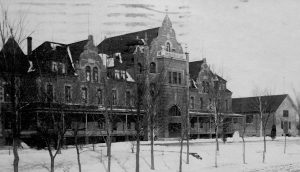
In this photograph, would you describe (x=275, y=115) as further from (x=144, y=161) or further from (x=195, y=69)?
(x=144, y=161)

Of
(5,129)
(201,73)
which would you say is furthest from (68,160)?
(201,73)

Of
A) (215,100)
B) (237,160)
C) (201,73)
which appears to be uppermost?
(201,73)

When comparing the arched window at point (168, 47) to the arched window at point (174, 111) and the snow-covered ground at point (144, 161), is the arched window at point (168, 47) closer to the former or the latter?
the arched window at point (174, 111)

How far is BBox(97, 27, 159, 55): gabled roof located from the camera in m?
54.4

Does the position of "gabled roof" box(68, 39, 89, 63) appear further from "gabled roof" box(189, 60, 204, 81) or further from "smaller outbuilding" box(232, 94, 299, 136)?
"smaller outbuilding" box(232, 94, 299, 136)

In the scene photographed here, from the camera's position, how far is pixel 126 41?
5794cm

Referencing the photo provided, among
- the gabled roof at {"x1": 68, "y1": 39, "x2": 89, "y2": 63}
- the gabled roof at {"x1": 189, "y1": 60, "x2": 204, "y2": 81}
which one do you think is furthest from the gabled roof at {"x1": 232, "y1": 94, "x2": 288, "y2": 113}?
the gabled roof at {"x1": 68, "y1": 39, "x2": 89, "y2": 63}

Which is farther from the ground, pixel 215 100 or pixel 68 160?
pixel 215 100

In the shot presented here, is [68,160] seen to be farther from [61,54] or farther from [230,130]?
[230,130]

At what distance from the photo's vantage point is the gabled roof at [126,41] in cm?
5438

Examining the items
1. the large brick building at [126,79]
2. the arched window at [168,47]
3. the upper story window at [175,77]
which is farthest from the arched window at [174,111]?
the arched window at [168,47]

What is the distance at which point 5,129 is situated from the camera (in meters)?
39.4

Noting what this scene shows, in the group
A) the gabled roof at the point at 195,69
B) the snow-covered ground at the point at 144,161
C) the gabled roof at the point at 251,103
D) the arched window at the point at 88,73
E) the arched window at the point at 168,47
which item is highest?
the arched window at the point at 168,47

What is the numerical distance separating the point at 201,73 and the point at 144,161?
3435cm
